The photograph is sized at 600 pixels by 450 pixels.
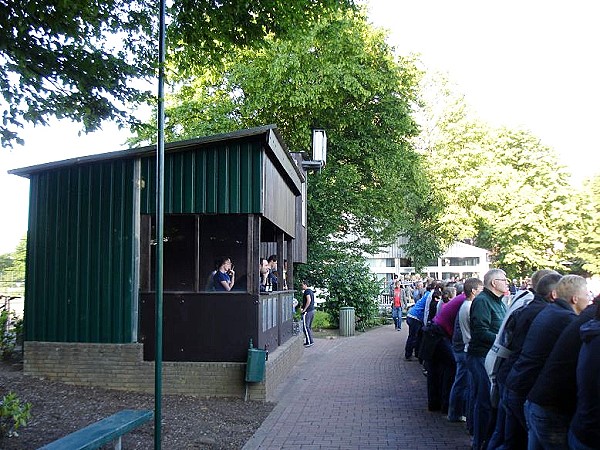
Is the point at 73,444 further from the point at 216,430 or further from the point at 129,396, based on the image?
the point at 129,396

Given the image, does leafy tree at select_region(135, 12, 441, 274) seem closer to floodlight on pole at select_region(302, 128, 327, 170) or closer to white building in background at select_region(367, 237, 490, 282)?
floodlight on pole at select_region(302, 128, 327, 170)

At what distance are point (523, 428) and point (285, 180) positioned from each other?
9.67m

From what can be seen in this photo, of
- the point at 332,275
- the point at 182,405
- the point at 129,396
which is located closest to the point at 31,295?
the point at 129,396

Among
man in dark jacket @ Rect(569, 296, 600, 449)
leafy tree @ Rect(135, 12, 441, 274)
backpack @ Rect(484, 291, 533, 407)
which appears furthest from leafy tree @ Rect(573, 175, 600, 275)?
man in dark jacket @ Rect(569, 296, 600, 449)

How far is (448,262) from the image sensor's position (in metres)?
52.7

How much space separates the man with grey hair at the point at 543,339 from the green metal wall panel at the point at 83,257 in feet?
23.9

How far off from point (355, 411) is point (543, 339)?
5613 millimetres

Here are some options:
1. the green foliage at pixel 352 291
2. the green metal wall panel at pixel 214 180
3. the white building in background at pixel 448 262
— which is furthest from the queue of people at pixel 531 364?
the white building in background at pixel 448 262

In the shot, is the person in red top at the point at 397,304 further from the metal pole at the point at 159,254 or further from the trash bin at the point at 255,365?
the metal pole at the point at 159,254

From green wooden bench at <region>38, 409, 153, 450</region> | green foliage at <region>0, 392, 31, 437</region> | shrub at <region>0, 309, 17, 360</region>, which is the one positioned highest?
shrub at <region>0, 309, 17, 360</region>

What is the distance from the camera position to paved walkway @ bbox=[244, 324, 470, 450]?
8.22 m

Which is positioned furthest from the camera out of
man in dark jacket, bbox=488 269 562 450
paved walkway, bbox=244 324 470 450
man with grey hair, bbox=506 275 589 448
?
paved walkway, bbox=244 324 470 450

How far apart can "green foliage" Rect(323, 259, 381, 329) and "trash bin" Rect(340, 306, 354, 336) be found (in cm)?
160

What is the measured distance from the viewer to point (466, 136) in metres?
48.8
